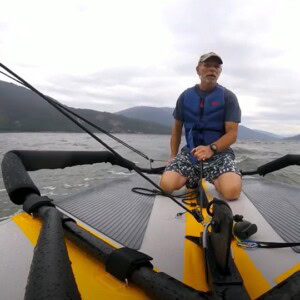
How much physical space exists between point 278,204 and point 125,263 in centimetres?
270

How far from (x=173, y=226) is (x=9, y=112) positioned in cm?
14381

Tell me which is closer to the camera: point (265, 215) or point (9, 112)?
point (265, 215)

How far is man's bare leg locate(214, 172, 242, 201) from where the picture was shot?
3.29 metres

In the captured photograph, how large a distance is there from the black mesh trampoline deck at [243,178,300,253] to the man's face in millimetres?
1675

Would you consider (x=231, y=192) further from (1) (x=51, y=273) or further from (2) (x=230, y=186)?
(1) (x=51, y=273)

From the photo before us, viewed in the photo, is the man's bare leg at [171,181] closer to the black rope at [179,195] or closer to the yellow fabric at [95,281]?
the black rope at [179,195]

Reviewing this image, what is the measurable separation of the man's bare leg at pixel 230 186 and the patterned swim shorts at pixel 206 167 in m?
0.13

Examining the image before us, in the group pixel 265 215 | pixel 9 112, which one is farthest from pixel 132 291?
pixel 9 112

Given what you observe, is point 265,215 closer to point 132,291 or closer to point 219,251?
point 219,251

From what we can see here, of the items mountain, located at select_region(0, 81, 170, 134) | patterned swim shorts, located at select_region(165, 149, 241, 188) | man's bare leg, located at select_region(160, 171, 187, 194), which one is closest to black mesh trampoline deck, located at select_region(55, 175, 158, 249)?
man's bare leg, located at select_region(160, 171, 187, 194)

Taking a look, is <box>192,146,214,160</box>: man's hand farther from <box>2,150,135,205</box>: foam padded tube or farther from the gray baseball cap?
the gray baseball cap

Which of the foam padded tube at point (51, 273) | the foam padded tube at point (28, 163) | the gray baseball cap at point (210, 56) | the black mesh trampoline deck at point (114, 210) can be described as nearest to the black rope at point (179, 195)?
the black mesh trampoline deck at point (114, 210)

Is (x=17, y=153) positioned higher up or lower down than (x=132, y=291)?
higher up

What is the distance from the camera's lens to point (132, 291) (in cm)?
125
